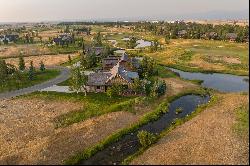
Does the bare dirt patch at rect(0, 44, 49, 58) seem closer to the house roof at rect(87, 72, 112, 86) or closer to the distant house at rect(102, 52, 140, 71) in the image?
the distant house at rect(102, 52, 140, 71)

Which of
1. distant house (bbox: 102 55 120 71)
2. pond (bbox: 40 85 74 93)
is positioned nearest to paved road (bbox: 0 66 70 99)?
pond (bbox: 40 85 74 93)

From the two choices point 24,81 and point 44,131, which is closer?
point 44,131

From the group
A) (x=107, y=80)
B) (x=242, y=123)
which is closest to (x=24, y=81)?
(x=107, y=80)

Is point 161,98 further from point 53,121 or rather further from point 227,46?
point 227,46

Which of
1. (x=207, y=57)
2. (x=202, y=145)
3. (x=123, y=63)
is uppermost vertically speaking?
(x=207, y=57)

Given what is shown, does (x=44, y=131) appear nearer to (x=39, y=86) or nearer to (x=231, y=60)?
(x=39, y=86)

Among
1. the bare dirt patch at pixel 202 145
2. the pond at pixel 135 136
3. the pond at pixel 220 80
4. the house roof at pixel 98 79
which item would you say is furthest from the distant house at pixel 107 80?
the pond at pixel 220 80
